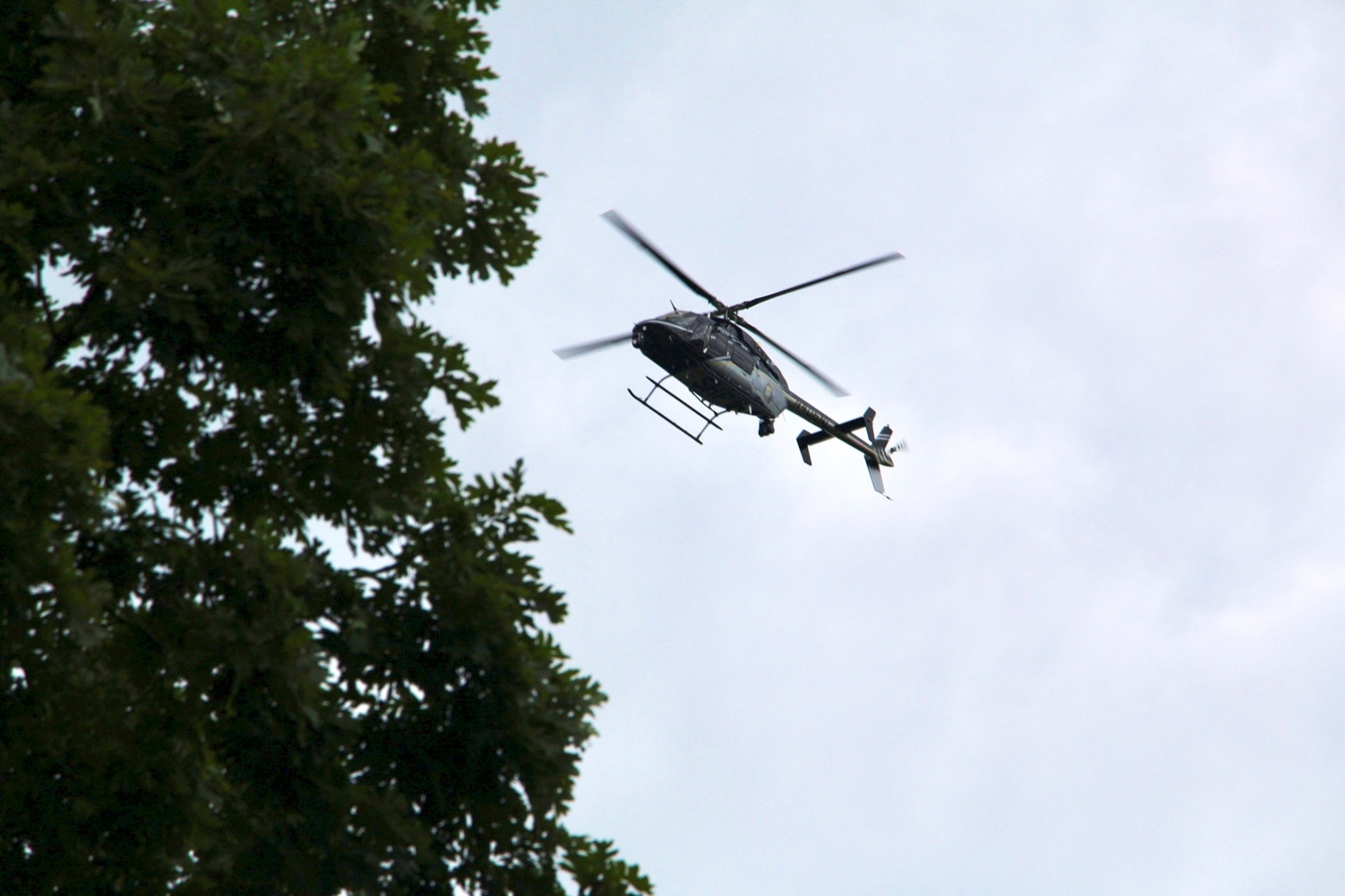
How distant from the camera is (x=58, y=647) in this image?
9.30 metres

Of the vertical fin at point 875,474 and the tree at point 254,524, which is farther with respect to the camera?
the vertical fin at point 875,474

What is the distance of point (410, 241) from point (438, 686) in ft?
9.93

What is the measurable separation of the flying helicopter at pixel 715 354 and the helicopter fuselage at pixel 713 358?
0.04 ft

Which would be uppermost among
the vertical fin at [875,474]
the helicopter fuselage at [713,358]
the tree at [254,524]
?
the vertical fin at [875,474]

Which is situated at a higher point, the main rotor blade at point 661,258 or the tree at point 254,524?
the main rotor blade at point 661,258

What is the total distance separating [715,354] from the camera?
1082 inches

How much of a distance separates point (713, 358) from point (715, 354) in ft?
0.45

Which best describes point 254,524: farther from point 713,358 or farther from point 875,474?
point 875,474

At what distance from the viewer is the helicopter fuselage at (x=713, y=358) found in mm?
26938

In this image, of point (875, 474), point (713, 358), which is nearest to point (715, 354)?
point (713, 358)

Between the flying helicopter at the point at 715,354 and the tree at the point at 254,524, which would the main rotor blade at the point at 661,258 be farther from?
the tree at the point at 254,524

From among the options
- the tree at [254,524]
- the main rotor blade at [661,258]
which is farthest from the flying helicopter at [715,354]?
the tree at [254,524]

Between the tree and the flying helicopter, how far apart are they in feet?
50.8

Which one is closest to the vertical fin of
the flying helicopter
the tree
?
the flying helicopter
